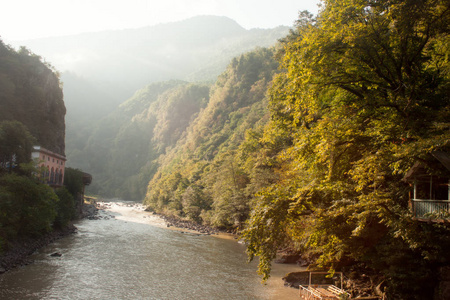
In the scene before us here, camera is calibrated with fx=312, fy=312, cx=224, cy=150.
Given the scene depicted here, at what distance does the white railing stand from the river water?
918cm

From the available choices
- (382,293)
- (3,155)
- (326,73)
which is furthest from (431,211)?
→ (3,155)

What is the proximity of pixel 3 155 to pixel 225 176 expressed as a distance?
29494mm

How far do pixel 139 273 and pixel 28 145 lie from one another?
22.3 metres

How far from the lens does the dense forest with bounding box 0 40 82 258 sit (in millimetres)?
27312

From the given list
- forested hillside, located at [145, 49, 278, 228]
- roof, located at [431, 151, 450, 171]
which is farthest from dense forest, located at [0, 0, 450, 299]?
forested hillside, located at [145, 49, 278, 228]

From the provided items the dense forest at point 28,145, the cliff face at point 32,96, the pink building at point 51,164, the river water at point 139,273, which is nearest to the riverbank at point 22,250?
the dense forest at point 28,145

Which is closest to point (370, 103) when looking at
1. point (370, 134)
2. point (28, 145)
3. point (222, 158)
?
point (370, 134)

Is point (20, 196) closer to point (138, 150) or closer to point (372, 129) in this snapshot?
point (372, 129)

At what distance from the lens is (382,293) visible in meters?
15.9

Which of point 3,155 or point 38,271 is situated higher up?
point 3,155

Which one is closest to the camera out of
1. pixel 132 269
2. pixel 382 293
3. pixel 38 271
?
pixel 382 293

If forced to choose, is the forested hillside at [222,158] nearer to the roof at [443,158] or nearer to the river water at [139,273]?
the river water at [139,273]

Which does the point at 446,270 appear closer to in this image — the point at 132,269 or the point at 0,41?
the point at 132,269

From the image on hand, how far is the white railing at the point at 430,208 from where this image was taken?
1202cm
